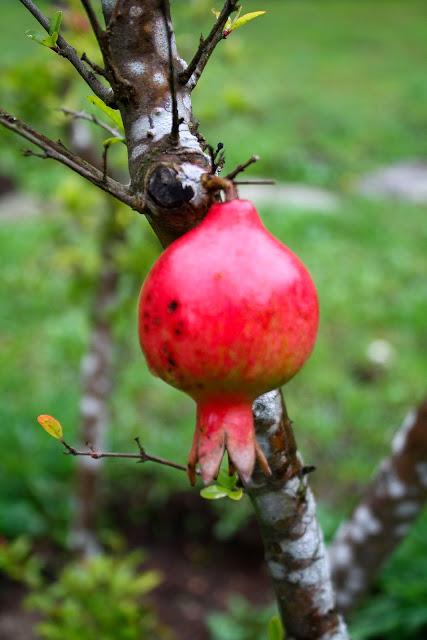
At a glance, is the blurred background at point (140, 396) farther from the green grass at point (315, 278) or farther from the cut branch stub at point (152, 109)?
the cut branch stub at point (152, 109)

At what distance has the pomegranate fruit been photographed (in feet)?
2.56

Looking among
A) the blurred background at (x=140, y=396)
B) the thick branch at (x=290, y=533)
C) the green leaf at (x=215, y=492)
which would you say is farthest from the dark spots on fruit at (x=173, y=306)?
the blurred background at (x=140, y=396)

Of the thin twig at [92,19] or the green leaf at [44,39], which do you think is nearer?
the thin twig at [92,19]

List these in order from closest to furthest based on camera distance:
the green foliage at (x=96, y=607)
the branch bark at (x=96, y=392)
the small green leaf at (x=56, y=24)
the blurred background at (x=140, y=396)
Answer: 1. the small green leaf at (x=56, y=24)
2. the green foliage at (x=96, y=607)
3. the blurred background at (x=140, y=396)
4. the branch bark at (x=96, y=392)

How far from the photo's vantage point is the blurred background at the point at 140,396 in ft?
8.26

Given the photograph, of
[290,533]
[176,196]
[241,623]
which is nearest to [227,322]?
[176,196]

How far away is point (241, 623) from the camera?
2.62 m

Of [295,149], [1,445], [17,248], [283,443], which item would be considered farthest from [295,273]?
[295,149]

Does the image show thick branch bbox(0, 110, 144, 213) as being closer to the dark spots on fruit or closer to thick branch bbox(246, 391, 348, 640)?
the dark spots on fruit

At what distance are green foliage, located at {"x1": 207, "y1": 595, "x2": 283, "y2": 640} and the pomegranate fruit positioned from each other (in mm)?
1842

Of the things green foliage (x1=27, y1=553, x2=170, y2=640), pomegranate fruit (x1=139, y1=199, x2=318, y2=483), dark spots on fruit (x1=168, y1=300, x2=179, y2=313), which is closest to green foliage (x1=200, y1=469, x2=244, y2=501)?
pomegranate fruit (x1=139, y1=199, x2=318, y2=483)

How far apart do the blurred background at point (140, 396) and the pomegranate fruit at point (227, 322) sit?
0.72m

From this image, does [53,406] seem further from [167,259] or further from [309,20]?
[309,20]

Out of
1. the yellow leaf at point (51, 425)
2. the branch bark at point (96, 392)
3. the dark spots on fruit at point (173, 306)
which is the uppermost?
the branch bark at point (96, 392)
